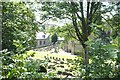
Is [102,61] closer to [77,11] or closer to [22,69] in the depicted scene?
[22,69]

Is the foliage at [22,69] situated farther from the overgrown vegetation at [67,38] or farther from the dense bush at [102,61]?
the dense bush at [102,61]

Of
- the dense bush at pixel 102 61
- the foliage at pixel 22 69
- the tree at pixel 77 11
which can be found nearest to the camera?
the dense bush at pixel 102 61

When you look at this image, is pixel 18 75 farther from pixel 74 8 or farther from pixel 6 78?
pixel 74 8

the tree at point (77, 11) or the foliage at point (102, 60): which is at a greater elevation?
the tree at point (77, 11)

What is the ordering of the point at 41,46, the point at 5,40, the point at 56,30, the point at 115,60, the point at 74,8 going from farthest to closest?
the point at 56,30 → the point at 74,8 → the point at 41,46 → the point at 5,40 → the point at 115,60

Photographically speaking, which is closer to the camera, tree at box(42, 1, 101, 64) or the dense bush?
the dense bush

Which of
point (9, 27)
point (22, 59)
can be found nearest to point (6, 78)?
point (22, 59)

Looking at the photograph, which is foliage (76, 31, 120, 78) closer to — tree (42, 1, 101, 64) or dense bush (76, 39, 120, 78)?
dense bush (76, 39, 120, 78)

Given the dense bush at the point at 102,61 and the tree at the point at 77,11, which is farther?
the tree at the point at 77,11

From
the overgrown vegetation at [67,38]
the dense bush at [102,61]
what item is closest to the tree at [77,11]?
the overgrown vegetation at [67,38]

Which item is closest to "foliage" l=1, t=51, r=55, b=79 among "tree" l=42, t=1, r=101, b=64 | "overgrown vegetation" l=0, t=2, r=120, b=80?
"overgrown vegetation" l=0, t=2, r=120, b=80

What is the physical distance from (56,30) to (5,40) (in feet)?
6.72

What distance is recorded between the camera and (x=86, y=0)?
299 cm

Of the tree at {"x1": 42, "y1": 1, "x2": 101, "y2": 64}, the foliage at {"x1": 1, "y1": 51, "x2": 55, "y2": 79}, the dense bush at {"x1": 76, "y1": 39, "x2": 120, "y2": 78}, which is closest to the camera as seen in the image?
the dense bush at {"x1": 76, "y1": 39, "x2": 120, "y2": 78}
